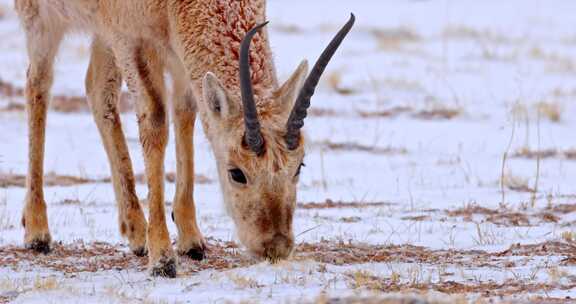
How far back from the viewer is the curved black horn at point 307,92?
687 cm

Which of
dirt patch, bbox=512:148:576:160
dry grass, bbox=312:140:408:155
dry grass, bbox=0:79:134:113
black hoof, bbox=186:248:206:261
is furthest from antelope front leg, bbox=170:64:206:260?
dry grass, bbox=0:79:134:113

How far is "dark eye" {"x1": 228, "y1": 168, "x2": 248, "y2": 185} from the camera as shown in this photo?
23.5 feet

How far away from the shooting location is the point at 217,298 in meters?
6.61

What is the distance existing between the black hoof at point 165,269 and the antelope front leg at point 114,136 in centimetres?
109

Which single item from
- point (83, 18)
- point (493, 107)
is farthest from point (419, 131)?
point (83, 18)

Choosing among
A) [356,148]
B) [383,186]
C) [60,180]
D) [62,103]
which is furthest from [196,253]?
[62,103]

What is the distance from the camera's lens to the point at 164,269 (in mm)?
7781

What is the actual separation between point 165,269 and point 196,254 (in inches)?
35.7

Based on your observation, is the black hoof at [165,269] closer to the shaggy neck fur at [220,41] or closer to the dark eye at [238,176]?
the dark eye at [238,176]

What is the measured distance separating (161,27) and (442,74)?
13.7 meters

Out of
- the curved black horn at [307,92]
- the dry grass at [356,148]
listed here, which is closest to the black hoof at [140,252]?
the curved black horn at [307,92]

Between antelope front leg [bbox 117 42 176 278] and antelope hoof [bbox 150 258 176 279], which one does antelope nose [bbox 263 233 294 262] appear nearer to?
antelope hoof [bbox 150 258 176 279]

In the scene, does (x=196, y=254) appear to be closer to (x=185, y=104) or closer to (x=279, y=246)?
(x=185, y=104)

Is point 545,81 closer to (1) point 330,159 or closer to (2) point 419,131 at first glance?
(2) point 419,131
